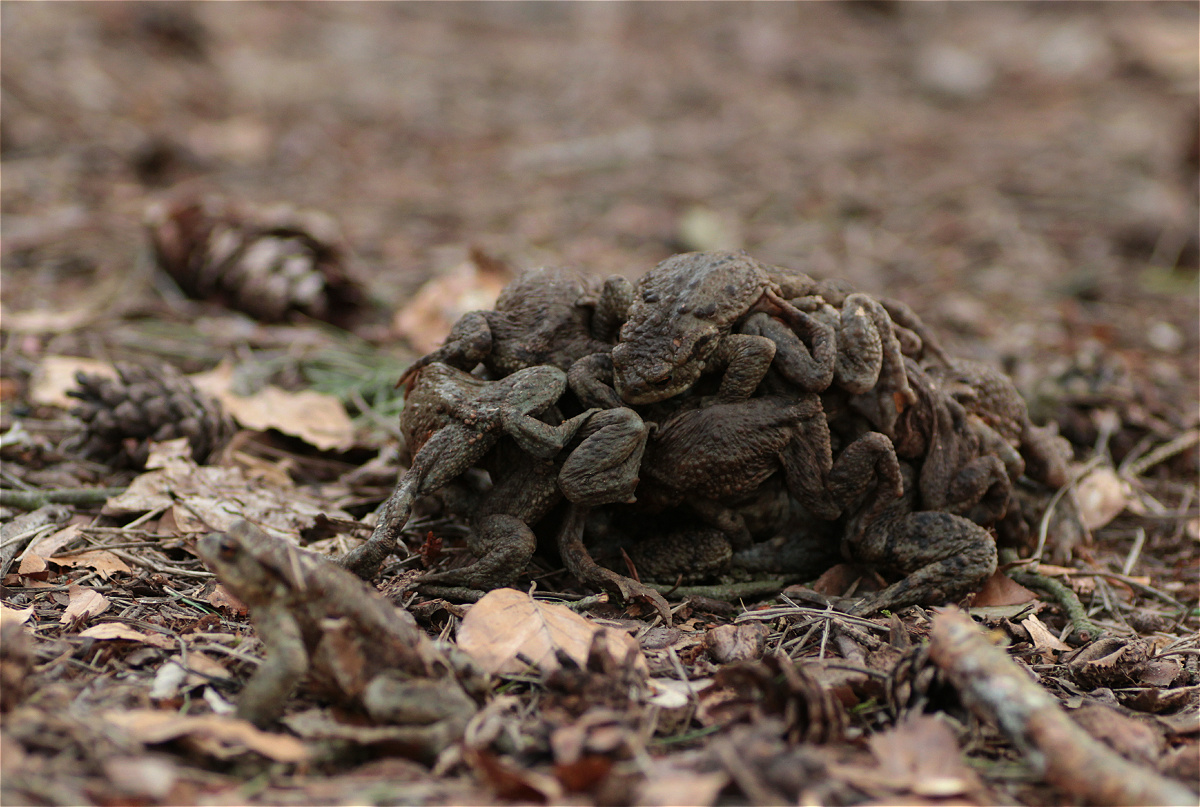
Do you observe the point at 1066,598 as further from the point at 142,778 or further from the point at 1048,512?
the point at 142,778

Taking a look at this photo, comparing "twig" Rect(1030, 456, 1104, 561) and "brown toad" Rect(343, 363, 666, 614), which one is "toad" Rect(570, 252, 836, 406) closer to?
"brown toad" Rect(343, 363, 666, 614)

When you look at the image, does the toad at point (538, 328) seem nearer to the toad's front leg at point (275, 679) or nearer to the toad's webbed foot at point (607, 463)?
the toad's webbed foot at point (607, 463)

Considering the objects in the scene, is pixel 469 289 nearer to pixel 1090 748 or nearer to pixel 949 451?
pixel 949 451

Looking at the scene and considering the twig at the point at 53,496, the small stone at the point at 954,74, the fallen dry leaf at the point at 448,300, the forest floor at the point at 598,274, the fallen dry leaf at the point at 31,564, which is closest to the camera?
the forest floor at the point at 598,274

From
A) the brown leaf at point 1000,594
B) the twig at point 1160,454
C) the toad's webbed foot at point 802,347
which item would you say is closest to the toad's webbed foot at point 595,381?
the toad's webbed foot at point 802,347

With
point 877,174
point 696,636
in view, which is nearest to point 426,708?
point 696,636

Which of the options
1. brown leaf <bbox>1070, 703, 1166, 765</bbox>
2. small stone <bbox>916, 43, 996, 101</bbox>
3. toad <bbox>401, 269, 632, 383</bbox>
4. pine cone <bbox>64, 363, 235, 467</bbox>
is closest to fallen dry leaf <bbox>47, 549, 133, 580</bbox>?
pine cone <bbox>64, 363, 235, 467</bbox>
